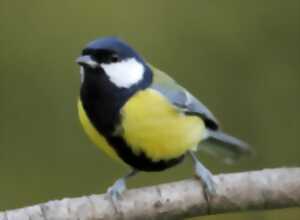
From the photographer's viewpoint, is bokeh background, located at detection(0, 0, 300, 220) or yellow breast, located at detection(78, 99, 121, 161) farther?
bokeh background, located at detection(0, 0, 300, 220)

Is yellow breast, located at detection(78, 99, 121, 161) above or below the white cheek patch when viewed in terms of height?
below

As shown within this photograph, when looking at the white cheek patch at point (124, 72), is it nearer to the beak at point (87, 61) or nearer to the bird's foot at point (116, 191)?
the beak at point (87, 61)

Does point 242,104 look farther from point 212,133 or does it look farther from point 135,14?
point 212,133

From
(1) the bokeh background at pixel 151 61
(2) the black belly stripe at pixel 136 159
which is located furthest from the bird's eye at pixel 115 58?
(1) the bokeh background at pixel 151 61

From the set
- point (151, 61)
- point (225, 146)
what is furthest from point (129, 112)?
point (151, 61)

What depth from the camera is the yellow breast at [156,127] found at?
1.17 metres

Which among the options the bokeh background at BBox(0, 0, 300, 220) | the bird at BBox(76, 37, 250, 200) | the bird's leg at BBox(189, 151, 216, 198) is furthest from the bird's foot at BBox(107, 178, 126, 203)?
the bokeh background at BBox(0, 0, 300, 220)

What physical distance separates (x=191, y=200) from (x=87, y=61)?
10.6 inches

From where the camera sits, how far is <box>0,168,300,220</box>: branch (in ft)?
3.73

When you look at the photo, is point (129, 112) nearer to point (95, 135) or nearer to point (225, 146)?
point (95, 135)

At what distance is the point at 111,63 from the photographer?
116 cm

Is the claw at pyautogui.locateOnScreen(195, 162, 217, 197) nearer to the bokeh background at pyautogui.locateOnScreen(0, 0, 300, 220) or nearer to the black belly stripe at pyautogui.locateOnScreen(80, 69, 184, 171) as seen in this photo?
the black belly stripe at pyautogui.locateOnScreen(80, 69, 184, 171)

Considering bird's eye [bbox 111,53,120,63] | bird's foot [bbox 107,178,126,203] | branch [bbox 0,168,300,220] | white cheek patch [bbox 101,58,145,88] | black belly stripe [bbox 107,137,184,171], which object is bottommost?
branch [bbox 0,168,300,220]

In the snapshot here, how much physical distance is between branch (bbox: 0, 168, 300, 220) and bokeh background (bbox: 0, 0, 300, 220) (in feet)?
2.88
